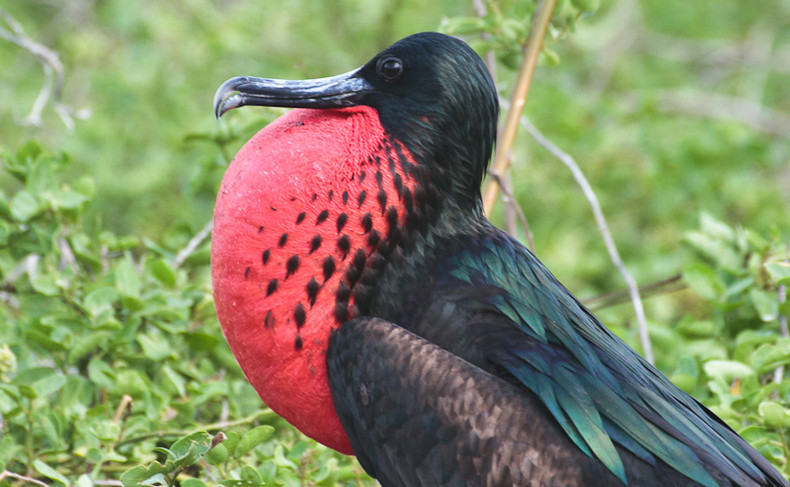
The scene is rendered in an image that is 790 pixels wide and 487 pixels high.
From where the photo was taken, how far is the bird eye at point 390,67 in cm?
257

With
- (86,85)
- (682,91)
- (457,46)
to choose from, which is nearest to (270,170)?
(457,46)

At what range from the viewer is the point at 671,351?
3.43 m

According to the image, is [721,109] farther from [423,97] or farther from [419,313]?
[419,313]

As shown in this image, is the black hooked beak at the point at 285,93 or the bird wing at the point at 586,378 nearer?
the bird wing at the point at 586,378

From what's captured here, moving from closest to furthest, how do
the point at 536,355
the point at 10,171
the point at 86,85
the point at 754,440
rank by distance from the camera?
1. the point at 536,355
2. the point at 754,440
3. the point at 10,171
4. the point at 86,85

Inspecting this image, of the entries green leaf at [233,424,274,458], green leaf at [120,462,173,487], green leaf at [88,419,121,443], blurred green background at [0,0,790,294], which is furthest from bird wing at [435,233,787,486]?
blurred green background at [0,0,790,294]

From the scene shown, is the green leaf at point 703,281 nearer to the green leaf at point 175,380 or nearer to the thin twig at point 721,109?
the green leaf at point 175,380

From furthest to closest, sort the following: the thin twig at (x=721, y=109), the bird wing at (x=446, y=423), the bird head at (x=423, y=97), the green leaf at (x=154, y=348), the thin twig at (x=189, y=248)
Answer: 1. the thin twig at (x=721, y=109)
2. the thin twig at (x=189, y=248)
3. the green leaf at (x=154, y=348)
4. the bird head at (x=423, y=97)
5. the bird wing at (x=446, y=423)

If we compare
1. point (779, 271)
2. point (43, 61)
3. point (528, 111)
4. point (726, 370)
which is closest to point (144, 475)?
point (726, 370)

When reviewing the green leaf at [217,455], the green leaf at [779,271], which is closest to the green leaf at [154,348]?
the green leaf at [217,455]

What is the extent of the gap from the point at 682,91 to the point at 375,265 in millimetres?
4185

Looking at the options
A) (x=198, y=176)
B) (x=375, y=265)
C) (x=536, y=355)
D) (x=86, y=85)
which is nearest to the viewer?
(x=536, y=355)

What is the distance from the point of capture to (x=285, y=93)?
2.53 meters

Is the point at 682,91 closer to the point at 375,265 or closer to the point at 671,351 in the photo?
the point at 671,351
